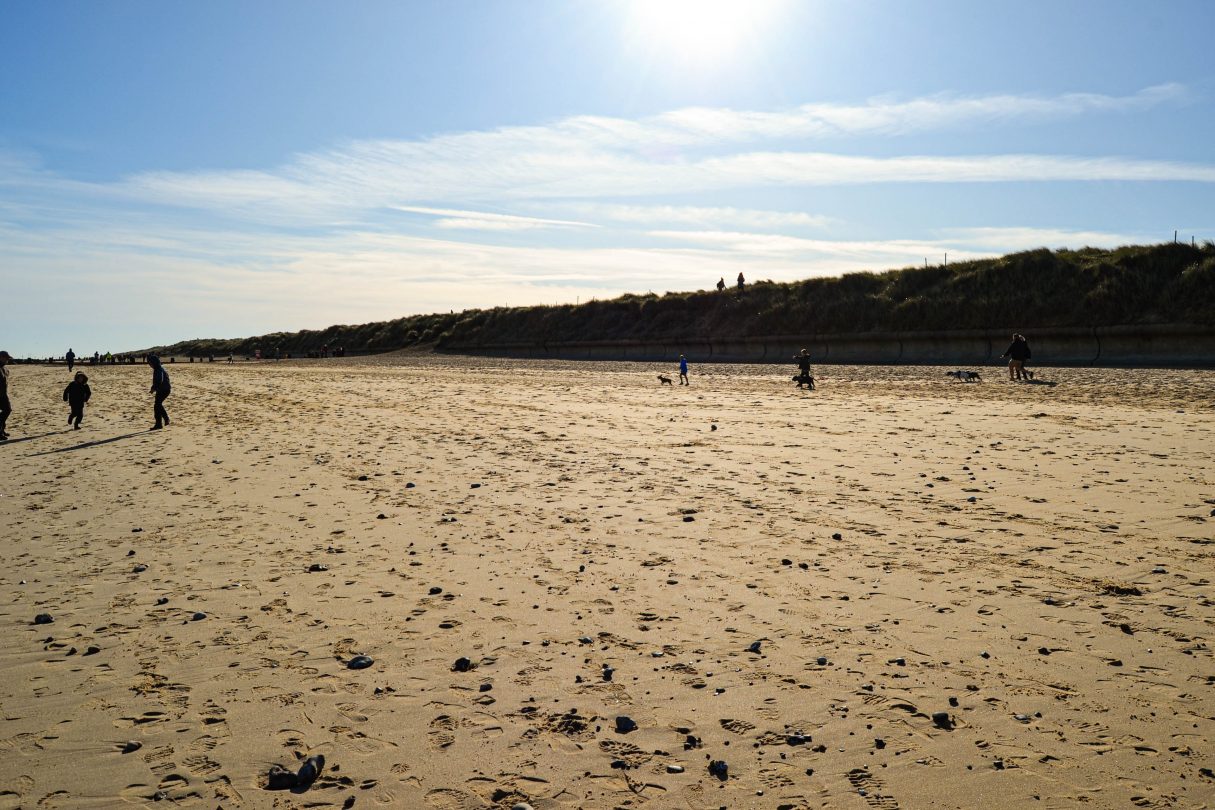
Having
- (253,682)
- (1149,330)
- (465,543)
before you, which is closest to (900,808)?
(253,682)

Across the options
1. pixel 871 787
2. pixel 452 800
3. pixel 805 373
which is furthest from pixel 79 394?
pixel 871 787

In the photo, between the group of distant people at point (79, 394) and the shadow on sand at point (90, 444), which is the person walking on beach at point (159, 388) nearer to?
the group of distant people at point (79, 394)

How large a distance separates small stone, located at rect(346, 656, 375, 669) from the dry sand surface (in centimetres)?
8

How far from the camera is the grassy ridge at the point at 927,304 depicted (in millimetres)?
39750

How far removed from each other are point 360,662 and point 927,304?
49.9m

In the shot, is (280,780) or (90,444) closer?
(280,780)

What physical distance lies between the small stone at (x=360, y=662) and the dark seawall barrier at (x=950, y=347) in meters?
34.5

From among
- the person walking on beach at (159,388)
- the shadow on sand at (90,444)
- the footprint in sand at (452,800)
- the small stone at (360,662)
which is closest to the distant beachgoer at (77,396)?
the person walking on beach at (159,388)

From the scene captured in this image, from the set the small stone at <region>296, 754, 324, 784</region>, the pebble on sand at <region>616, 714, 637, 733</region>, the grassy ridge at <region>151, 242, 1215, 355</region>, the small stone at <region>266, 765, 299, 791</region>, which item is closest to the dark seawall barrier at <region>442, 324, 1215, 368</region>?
the grassy ridge at <region>151, 242, 1215, 355</region>

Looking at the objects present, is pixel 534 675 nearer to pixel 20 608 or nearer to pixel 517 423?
pixel 20 608

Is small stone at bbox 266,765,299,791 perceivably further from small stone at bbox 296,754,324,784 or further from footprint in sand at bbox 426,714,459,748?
footprint in sand at bbox 426,714,459,748

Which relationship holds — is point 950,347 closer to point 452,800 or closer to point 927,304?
point 927,304

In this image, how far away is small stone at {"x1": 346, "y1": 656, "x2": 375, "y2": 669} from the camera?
522cm

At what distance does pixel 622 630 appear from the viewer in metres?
5.80
